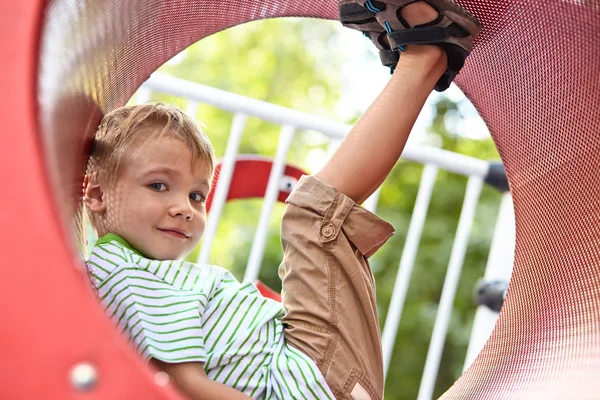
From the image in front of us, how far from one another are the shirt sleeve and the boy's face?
0.09 m

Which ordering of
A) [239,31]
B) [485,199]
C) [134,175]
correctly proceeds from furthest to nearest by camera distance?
[239,31] → [485,199] → [134,175]

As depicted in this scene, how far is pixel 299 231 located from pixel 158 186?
20cm

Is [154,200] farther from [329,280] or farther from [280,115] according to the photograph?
[280,115]

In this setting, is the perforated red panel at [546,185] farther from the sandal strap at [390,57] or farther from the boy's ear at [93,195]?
the boy's ear at [93,195]

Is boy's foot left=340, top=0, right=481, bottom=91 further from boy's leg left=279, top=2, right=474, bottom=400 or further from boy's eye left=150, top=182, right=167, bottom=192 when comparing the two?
boy's eye left=150, top=182, right=167, bottom=192

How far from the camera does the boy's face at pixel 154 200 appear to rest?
100 centimetres

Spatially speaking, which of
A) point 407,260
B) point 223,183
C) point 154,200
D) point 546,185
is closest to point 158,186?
point 154,200

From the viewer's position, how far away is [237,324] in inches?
39.8

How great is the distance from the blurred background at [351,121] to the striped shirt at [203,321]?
3.27m

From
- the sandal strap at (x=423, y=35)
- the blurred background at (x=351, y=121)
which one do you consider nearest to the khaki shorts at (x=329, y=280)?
the sandal strap at (x=423, y=35)

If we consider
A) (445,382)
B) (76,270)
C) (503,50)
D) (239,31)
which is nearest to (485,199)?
(445,382)

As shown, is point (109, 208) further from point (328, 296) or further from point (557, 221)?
point (557, 221)

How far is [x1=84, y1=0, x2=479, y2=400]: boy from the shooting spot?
3.24 feet

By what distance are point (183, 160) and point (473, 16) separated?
1.63 feet
